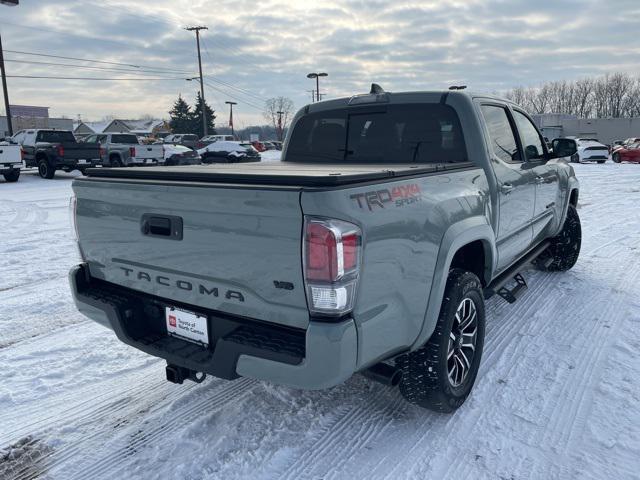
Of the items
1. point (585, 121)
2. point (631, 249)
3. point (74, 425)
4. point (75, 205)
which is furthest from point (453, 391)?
point (585, 121)

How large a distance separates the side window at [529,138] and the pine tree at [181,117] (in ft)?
229

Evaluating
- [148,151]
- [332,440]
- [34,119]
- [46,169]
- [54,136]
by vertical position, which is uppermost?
[34,119]

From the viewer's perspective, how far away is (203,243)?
2377 millimetres

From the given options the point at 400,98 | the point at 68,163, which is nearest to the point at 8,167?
the point at 68,163

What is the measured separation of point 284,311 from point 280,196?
0.52 m

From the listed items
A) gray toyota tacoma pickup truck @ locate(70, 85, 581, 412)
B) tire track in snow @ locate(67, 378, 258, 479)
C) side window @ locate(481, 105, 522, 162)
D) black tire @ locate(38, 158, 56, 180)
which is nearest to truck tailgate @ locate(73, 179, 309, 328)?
gray toyota tacoma pickup truck @ locate(70, 85, 581, 412)

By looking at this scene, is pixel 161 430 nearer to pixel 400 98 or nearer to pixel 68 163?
pixel 400 98

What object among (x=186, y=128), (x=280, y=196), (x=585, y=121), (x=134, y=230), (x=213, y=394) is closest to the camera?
(x=280, y=196)

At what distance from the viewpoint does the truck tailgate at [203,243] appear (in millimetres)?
2127

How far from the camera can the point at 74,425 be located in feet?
9.64

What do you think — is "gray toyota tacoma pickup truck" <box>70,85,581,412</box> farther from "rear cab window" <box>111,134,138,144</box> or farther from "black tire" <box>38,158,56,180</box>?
"rear cab window" <box>111,134,138,144</box>

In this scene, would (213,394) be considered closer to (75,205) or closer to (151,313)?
(151,313)

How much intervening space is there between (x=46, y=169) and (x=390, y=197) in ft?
65.3

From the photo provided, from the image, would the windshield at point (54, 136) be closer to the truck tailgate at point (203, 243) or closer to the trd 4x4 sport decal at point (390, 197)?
the truck tailgate at point (203, 243)
